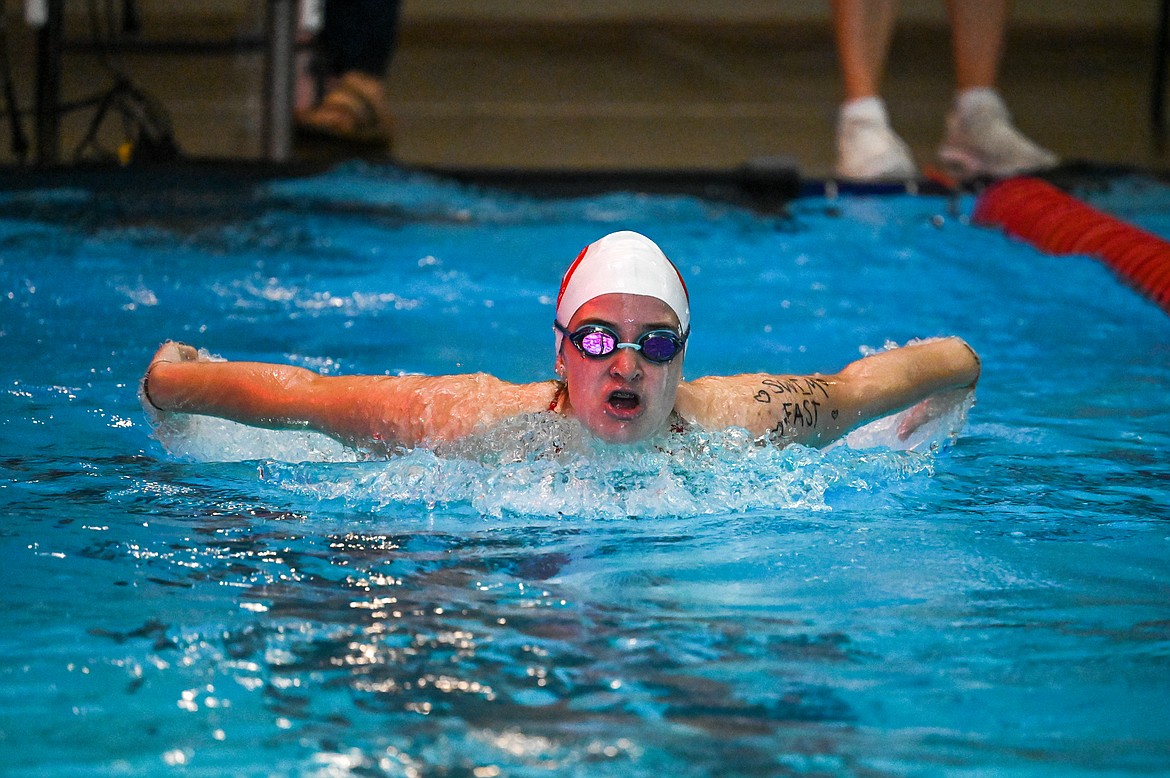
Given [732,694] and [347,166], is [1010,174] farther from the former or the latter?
[732,694]

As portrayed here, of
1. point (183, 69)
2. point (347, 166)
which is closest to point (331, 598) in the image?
point (347, 166)

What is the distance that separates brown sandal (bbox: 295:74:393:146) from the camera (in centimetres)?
819

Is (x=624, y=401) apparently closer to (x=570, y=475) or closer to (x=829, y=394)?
(x=570, y=475)

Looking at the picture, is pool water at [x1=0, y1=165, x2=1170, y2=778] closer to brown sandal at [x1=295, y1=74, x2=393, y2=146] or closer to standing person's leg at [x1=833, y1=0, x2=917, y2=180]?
standing person's leg at [x1=833, y1=0, x2=917, y2=180]

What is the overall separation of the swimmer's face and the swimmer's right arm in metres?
0.23

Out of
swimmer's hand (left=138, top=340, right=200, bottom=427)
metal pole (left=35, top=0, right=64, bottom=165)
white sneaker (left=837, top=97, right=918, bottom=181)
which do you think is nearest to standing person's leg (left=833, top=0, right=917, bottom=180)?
white sneaker (left=837, top=97, right=918, bottom=181)

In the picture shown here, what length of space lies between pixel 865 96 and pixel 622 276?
397 cm

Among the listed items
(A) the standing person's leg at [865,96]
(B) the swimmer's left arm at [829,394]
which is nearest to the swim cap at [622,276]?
(B) the swimmer's left arm at [829,394]

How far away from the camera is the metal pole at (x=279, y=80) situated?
23.6 feet

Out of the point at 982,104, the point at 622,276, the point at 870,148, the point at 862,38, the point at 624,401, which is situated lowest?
the point at 624,401

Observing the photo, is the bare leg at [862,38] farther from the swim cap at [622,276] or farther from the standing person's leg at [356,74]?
the swim cap at [622,276]

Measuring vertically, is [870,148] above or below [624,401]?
above

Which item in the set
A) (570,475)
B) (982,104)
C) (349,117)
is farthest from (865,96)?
(570,475)

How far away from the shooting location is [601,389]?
3.13 metres
